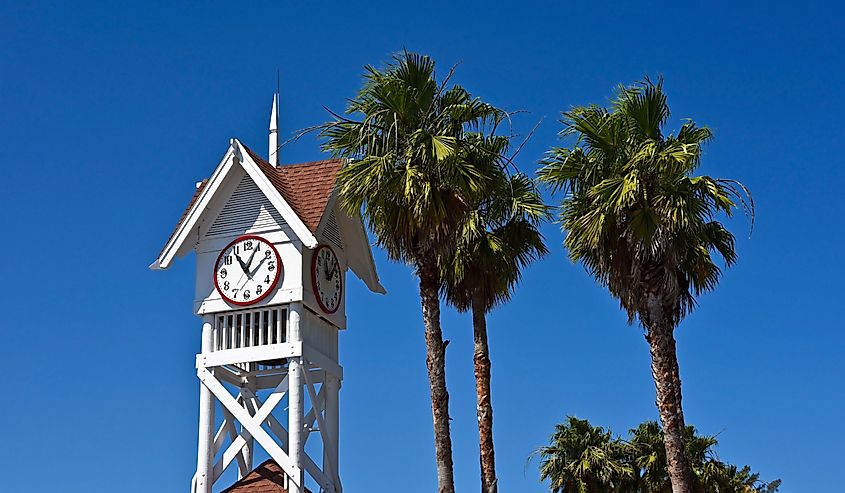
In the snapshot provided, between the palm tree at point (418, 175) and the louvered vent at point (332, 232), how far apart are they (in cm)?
224

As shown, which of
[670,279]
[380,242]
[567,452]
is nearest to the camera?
[670,279]

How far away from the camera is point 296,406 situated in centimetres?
2562

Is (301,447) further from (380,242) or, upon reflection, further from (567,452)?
(567,452)

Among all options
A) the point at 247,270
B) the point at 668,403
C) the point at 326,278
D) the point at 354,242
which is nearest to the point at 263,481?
the point at 247,270

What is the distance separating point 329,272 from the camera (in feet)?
91.1

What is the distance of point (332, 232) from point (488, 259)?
3839mm

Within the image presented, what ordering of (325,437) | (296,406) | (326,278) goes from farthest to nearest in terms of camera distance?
(326,278) → (325,437) → (296,406)

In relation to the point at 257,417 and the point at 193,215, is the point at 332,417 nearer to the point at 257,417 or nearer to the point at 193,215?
the point at 257,417

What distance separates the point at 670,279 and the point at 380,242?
6.05 metres

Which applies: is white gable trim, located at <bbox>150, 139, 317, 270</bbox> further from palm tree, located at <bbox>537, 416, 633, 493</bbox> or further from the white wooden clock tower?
palm tree, located at <bbox>537, 416, 633, 493</bbox>

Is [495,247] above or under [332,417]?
above

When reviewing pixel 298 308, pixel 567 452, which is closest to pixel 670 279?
pixel 298 308

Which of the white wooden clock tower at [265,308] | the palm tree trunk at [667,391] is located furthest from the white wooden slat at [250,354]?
the palm tree trunk at [667,391]

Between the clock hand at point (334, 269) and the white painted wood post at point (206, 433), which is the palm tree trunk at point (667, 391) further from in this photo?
the white painted wood post at point (206, 433)
